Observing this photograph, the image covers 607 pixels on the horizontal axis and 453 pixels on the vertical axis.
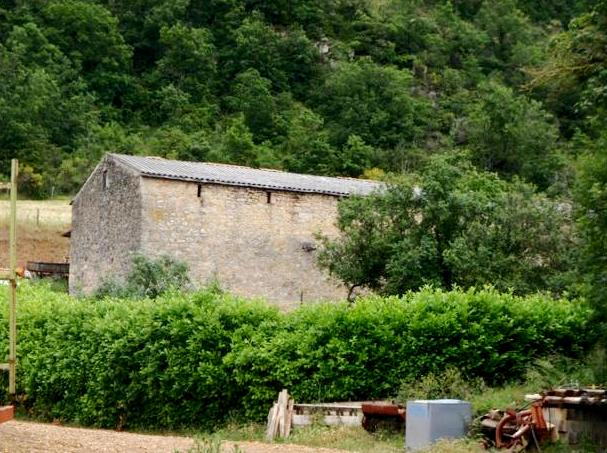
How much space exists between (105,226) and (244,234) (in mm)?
5069

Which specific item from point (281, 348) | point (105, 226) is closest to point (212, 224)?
point (105, 226)

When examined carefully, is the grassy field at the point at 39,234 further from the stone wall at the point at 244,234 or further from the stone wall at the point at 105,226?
the stone wall at the point at 244,234

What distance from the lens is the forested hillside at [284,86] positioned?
6562 centimetres

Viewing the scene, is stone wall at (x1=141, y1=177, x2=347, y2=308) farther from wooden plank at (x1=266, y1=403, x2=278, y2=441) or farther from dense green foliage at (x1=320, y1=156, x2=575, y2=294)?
wooden plank at (x1=266, y1=403, x2=278, y2=441)

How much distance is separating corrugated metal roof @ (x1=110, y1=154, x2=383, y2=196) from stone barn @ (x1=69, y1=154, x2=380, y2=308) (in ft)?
0.15

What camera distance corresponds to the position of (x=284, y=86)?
8600 cm

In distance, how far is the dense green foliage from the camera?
94.8ft

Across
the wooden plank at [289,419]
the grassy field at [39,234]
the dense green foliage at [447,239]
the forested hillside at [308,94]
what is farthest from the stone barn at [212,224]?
the wooden plank at [289,419]

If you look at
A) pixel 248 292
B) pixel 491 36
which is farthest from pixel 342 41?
pixel 248 292

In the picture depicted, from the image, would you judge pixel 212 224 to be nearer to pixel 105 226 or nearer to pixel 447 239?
pixel 105 226

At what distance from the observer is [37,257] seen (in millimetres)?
51875

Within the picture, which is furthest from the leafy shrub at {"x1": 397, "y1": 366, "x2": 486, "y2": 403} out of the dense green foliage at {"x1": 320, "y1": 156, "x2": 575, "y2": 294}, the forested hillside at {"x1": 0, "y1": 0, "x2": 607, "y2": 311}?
the forested hillside at {"x1": 0, "y1": 0, "x2": 607, "y2": 311}

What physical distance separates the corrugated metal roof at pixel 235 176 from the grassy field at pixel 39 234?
16.2 m

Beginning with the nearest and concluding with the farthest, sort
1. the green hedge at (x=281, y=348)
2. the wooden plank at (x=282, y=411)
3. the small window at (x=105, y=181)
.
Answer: the wooden plank at (x=282, y=411) → the green hedge at (x=281, y=348) → the small window at (x=105, y=181)
